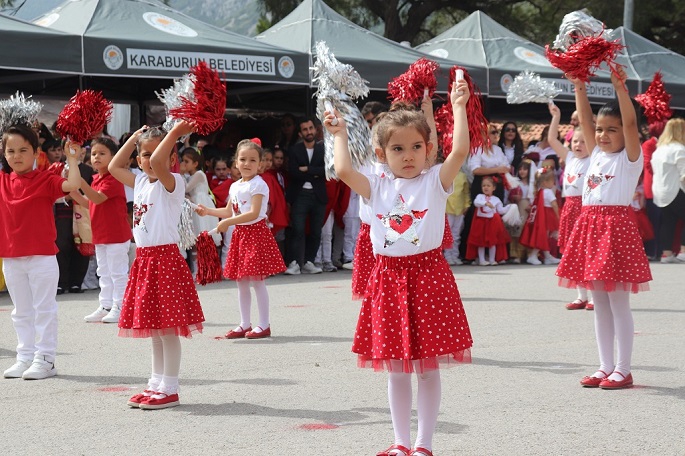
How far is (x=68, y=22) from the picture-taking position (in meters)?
11.9

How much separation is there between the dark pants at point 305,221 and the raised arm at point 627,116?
24.3 feet

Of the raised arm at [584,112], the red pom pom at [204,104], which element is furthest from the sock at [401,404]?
the raised arm at [584,112]

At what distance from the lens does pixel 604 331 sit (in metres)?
6.14

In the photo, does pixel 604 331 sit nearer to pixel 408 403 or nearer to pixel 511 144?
pixel 408 403

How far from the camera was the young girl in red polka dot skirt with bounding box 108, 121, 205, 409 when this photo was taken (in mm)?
5727

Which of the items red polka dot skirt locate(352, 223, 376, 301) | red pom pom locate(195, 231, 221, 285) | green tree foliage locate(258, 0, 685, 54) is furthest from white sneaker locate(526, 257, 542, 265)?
green tree foliage locate(258, 0, 685, 54)

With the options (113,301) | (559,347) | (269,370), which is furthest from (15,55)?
(559,347)

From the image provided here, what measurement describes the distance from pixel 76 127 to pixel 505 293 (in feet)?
18.6

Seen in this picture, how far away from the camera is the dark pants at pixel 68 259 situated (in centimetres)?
1130

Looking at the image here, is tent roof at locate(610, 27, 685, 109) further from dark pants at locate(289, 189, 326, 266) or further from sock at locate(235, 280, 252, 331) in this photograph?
sock at locate(235, 280, 252, 331)

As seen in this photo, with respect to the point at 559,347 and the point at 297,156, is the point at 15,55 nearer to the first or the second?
the point at 297,156

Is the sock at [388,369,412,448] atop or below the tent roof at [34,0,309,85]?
below

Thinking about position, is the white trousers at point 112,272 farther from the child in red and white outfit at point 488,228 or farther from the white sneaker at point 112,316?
the child in red and white outfit at point 488,228

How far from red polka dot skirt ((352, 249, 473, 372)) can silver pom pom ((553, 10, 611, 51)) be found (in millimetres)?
2281
